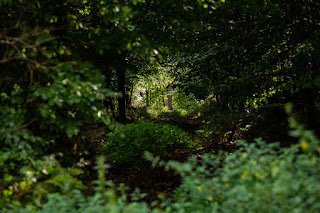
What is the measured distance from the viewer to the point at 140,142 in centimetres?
873

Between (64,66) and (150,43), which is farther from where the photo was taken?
(150,43)

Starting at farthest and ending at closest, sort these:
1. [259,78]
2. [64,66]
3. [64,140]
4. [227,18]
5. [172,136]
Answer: [172,136] → [227,18] → [259,78] → [64,140] → [64,66]

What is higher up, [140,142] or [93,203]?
[140,142]

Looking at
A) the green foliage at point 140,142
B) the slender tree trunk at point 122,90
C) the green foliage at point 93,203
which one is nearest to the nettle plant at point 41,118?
the green foliage at point 93,203

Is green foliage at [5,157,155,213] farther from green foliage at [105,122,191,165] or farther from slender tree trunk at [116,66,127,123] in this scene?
slender tree trunk at [116,66,127,123]

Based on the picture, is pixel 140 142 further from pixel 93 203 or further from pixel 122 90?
pixel 122 90

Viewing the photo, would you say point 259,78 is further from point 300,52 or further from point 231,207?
point 231,207

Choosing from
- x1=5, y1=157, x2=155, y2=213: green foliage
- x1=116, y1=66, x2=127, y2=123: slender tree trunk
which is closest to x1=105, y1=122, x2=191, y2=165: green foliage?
x1=5, y1=157, x2=155, y2=213: green foliage

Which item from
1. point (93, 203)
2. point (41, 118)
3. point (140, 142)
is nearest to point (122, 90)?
point (140, 142)

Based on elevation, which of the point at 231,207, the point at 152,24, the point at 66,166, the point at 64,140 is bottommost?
the point at 231,207

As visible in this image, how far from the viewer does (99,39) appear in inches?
186

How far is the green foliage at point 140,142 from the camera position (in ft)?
27.2

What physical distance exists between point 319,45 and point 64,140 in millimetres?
5777

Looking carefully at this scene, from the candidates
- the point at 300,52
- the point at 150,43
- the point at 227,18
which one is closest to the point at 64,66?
the point at 150,43
